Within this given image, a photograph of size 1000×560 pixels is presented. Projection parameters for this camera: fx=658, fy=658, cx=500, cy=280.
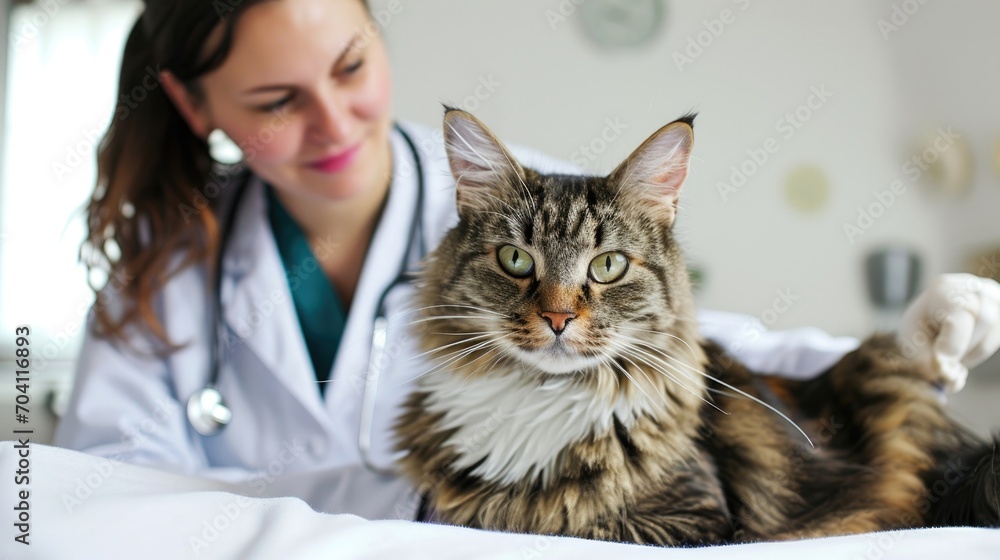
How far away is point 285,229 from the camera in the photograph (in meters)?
1.23

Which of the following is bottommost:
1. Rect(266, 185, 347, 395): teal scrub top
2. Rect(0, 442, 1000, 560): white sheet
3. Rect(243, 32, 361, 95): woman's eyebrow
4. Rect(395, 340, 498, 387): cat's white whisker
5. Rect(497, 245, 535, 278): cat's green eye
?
Rect(266, 185, 347, 395): teal scrub top

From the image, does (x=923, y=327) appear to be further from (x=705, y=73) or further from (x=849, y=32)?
(x=849, y=32)

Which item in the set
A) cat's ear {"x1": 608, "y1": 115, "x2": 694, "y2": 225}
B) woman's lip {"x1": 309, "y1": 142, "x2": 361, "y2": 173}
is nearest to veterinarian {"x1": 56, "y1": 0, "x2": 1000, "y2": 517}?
woman's lip {"x1": 309, "y1": 142, "x2": 361, "y2": 173}

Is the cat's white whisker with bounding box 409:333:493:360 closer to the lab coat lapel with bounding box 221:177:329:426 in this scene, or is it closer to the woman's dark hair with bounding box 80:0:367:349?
the lab coat lapel with bounding box 221:177:329:426

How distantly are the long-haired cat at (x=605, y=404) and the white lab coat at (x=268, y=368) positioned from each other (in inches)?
10.5

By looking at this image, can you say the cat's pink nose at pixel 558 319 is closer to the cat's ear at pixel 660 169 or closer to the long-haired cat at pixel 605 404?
the long-haired cat at pixel 605 404

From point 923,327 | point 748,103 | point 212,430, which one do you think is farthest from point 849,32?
point 212,430

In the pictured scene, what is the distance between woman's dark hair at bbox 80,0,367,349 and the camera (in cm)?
117

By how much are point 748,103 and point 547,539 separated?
1032mm

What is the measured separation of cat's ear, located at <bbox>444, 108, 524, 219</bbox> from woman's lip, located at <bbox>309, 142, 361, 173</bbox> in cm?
39

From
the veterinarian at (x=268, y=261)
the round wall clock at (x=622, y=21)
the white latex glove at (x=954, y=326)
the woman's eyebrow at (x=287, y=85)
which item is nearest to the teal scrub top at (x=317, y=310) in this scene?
the veterinarian at (x=268, y=261)

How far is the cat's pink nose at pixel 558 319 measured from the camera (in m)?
0.61

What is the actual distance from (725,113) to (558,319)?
0.89 m

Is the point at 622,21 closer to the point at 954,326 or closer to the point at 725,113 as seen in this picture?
the point at 725,113
